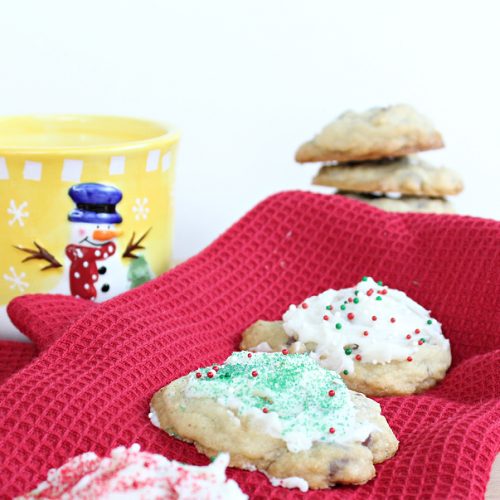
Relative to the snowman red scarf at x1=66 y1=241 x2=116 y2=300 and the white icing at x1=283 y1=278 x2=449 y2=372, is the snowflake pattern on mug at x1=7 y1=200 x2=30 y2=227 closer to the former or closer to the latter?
the snowman red scarf at x1=66 y1=241 x2=116 y2=300

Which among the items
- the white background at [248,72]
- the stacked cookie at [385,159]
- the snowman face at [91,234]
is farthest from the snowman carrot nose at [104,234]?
the white background at [248,72]

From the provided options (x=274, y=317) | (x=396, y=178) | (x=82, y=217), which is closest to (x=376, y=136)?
(x=396, y=178)

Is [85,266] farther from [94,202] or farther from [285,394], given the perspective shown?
[285,394]

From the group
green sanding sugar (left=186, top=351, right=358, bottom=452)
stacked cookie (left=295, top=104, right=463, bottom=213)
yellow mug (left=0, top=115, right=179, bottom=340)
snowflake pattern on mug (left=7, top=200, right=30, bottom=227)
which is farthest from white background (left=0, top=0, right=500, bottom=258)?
green sanding sugar (left=186, top=351, right=358, bottom=452)

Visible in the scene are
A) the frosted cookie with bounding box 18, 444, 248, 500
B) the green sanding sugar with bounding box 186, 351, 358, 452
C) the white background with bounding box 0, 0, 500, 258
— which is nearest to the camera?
the frosted cookie with bounding box 18, 444, 248, 500

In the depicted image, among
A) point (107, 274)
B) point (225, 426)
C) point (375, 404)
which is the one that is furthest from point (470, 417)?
point (107, 274)

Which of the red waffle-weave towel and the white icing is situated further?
the white icing
